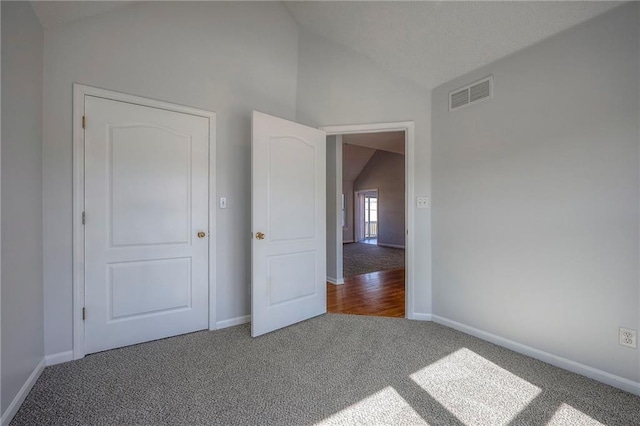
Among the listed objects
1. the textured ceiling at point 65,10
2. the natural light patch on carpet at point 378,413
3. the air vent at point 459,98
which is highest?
the textured ceiling at point 65,10

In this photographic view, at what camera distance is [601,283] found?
1.84 m

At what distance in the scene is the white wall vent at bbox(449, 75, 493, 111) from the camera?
244 cm

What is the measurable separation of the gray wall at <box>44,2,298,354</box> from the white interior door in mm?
140

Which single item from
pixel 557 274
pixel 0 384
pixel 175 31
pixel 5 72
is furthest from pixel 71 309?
pixel 557 274

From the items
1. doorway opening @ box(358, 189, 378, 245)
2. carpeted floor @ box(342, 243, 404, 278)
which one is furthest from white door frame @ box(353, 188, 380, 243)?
carpeted floor @ box(342, 243, 404, 278)

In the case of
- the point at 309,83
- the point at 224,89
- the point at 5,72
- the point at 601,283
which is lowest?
the point at 601,283

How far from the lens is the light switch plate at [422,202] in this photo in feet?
9.50

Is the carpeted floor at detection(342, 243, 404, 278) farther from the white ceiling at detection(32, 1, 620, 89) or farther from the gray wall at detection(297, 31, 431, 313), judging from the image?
the white ceiling at detection(32, 1, 620, 89)

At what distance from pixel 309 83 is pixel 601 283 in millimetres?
3017

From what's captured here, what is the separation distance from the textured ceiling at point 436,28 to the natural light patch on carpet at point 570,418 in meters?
2.39

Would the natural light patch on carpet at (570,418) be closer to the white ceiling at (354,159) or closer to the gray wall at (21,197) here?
the gray wall at (21,197)

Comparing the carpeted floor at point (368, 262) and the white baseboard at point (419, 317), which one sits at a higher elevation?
the white baseboard at point (419, 317)

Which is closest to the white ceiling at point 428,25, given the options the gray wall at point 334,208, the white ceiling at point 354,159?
the gray wall at point 334,208

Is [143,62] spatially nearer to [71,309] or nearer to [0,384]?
[71,309]
